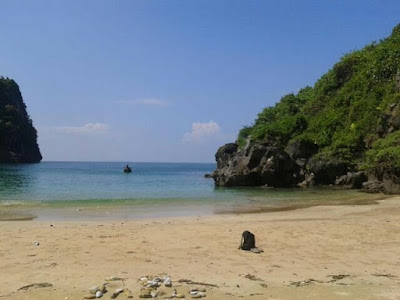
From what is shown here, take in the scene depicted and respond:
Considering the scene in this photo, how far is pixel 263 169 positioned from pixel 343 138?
946 cm

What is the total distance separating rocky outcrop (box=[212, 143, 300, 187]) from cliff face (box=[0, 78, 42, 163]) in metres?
106

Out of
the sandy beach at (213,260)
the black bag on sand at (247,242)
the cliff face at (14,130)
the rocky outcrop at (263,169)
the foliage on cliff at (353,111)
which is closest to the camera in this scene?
the sandy beach at (213,260)

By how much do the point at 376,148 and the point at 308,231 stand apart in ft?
84.3

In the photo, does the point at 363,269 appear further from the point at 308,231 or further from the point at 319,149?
the point at 319,149

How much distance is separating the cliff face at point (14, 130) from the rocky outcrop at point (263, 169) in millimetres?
106480

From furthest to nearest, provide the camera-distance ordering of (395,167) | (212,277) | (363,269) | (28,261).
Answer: (395,167)
(28,261)
(363,269)
(212,277)

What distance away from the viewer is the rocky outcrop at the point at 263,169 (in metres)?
42.1

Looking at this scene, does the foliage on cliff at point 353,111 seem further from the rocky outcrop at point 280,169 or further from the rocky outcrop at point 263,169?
the rocky outcrop at point 263,169

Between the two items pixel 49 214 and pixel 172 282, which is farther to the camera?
pixel 49 214

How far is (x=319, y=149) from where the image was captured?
4512cm

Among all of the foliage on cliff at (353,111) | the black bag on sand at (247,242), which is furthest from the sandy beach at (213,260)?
the foliage on cliff at (353,111)

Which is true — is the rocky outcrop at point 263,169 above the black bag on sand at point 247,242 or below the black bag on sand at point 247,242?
above

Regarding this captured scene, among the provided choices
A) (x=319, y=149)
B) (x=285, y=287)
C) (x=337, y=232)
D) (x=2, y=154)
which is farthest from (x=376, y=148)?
(x=2, y=154)

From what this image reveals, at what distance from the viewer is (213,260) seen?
30.2ft
